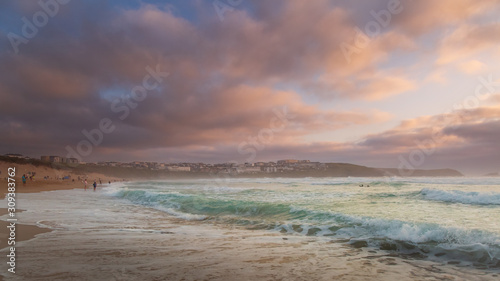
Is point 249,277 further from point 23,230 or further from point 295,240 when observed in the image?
point 23,230

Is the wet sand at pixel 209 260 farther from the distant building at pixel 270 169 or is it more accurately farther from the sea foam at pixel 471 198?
the distant building at pixel 270 169

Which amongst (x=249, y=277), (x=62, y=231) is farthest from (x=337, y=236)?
(x=62, y=231)

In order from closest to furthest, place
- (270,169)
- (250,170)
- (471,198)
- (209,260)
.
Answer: (209,260), (471,198), (250,170), (270,169)

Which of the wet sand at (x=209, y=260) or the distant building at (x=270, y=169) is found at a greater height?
the wet sand at (x=209, y=260)

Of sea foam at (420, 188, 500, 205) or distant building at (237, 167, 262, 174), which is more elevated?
sea foam at (420, 188, 500, 205)

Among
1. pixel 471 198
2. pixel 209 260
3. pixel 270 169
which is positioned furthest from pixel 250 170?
pixel 209 260

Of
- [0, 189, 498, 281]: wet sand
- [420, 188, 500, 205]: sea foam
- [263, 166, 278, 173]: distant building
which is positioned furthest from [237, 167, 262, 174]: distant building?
[0, 189, 498, 281]: wet sand

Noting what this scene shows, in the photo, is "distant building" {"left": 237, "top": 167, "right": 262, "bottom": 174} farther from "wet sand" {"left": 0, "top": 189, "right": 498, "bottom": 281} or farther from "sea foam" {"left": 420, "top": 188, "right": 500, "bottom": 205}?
"wet sand" {"left": 0, "top": 189, "right": 498, "bottom": 281}

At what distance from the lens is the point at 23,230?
9.71m

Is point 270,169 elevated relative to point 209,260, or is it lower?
lower

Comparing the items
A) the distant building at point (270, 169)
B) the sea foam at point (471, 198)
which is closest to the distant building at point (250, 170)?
the distant building at point (270, 169)

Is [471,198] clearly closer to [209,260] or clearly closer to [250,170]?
[209,260]

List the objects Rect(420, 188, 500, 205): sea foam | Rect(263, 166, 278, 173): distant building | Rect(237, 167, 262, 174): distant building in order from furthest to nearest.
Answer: Rect(263, 166, 278, 173): distant building
Rect(237, 167, 262, 174): distant building
Rect(420, 188, 500, 205): sea foam

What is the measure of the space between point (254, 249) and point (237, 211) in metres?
8.76
